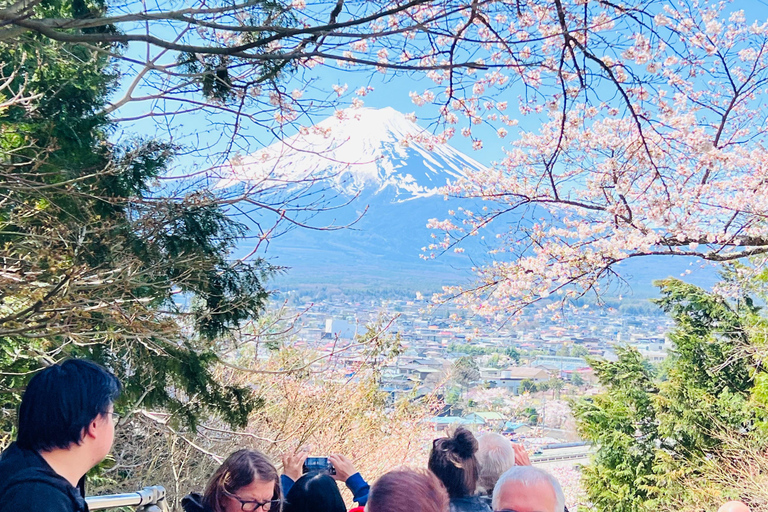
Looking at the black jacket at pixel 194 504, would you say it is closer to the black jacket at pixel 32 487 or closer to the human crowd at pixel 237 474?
the human crowd at pixel 237 474

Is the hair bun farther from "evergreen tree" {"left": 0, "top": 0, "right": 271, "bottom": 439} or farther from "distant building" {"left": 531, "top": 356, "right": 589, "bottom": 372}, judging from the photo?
"distant building" {"left": 531, "top": 356, "right": 589, "bottom": 372}

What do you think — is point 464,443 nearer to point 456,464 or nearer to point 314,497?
point 456,464

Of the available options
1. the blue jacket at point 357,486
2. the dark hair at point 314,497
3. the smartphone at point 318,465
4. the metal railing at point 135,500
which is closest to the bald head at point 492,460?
the blue jacket at point 357,486

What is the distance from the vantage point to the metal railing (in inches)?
50.4

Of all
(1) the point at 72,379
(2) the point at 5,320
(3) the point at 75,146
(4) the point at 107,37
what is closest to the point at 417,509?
(1) the point at 72,379

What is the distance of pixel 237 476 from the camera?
4.84ft

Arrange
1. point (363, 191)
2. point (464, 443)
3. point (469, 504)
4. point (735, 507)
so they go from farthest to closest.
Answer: point (363, 191) → point (735, 507) → point (464, 443) → point (469, 504)

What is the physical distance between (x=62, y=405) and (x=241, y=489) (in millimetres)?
519

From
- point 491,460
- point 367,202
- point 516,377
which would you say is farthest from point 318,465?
point 516,377

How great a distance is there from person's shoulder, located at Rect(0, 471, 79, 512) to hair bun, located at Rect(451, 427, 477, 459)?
136cm

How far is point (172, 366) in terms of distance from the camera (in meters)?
4.22

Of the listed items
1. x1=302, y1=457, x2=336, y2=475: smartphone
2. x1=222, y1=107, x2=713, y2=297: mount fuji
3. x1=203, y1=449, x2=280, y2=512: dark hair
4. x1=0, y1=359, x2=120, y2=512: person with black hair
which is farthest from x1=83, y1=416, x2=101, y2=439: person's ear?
x1=222, y1=107, x2=713, y2=297: mount fuji

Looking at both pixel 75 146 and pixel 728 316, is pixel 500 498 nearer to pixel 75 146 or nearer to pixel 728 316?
pixel 75 146

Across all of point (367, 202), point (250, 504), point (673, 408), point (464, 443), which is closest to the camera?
point (250, 504)
